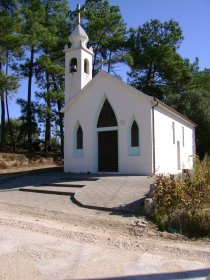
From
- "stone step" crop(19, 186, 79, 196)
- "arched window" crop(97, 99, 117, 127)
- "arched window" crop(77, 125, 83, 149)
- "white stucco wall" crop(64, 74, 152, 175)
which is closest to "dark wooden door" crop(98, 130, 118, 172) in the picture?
"white stucco wall" crop(64, 74, 152, 175)

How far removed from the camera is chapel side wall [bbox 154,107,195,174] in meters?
19.0

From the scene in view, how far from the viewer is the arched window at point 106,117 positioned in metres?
19.8

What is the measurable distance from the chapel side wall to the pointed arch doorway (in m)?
2.41

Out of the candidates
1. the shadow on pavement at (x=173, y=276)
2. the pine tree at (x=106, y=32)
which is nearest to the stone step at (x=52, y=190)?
the shadow on pavement at (x=173, y=276)

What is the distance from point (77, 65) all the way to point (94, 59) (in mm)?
13413

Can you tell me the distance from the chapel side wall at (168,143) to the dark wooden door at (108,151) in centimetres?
243

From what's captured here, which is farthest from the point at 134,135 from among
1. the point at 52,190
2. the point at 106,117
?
the point at 52,190

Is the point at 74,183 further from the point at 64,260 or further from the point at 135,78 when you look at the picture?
the point at 135,78

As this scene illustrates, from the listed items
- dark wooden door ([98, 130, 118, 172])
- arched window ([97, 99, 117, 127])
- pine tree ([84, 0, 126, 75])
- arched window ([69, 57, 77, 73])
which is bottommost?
dark wooden door ([98, 130, 118, 172])

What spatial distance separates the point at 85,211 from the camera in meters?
10.6

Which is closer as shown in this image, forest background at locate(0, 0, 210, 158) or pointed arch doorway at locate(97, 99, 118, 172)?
pointed arch doorway at locate(97, 99, 118, 172)

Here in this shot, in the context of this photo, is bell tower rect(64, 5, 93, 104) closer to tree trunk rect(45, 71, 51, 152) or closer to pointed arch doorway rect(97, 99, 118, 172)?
pointed arch doorway rect(97, 99, 118, 172)

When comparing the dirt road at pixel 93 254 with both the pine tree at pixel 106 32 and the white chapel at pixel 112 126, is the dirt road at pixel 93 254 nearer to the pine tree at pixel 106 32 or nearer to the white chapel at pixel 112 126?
the white chapel at pixel 112 126

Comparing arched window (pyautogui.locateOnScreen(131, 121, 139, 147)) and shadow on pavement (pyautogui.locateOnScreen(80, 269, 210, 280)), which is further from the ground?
arched window (pyautogui.locateOnScreen(131, 121, 139, 147))
